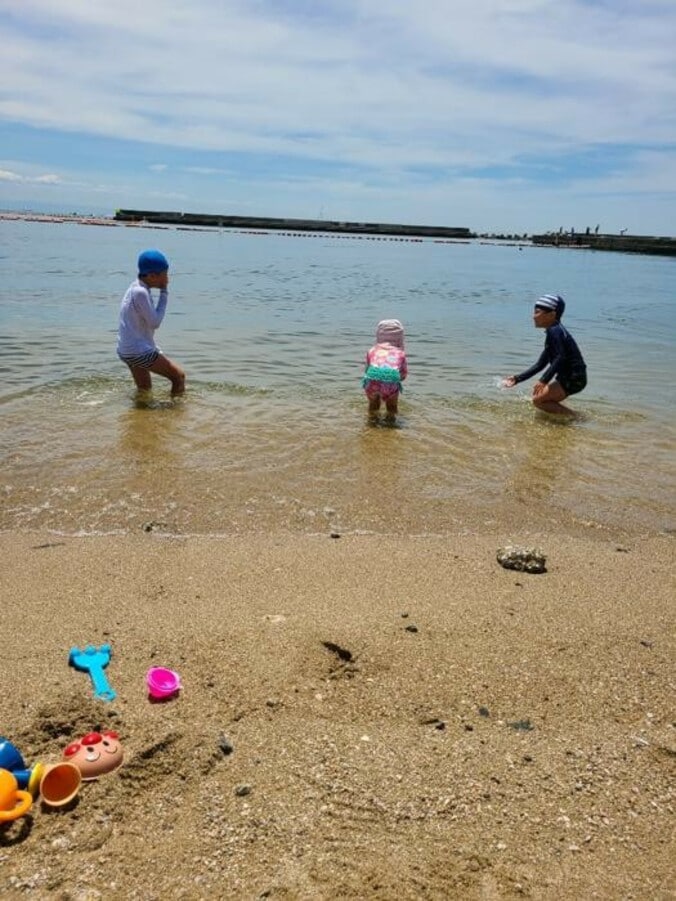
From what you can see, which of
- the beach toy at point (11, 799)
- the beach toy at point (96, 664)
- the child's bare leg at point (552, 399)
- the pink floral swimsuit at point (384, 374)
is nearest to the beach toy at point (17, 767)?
the beach toy at point (11, 799)

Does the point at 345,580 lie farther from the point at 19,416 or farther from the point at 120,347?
the point at 120,347

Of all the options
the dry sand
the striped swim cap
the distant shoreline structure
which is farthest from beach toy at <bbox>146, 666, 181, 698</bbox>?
the distant shoreline structure

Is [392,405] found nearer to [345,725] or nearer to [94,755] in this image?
[345,725]

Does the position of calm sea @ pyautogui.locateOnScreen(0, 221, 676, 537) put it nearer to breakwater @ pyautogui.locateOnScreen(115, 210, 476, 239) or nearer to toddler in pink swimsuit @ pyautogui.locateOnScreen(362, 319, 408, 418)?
toddler in pink swimsuit @ pyautogui.locateOnScreen(362, 319, 408, 418)

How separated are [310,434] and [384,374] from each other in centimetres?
127

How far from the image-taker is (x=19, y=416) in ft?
25.0

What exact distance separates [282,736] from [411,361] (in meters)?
10.4

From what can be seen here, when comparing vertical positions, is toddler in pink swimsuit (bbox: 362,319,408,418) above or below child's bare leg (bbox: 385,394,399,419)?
above

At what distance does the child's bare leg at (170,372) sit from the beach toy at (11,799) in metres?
7.02

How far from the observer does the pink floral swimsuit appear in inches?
319

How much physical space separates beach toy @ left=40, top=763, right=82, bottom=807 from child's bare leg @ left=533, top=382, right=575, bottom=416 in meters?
7.89

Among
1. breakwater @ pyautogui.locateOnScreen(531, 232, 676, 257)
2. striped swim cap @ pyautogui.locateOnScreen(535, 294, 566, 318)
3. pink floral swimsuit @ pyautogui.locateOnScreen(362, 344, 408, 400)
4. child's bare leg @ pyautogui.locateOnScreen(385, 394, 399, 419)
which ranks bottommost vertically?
child's bare leg @ pyautogui.locateOnScreen(385, 394, 399, 419)

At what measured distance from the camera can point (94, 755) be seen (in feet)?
7.89

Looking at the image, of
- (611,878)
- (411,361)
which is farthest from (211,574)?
A: (411,361)
